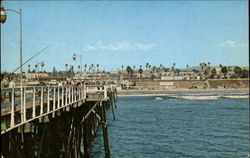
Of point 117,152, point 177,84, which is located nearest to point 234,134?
point 117,152

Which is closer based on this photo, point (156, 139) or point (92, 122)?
point (156, 139)

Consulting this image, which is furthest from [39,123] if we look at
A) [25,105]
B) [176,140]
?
[176,140]

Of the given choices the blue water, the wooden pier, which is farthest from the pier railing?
the blue water

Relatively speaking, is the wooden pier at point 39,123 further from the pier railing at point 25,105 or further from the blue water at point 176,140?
the blue water at point 176,140

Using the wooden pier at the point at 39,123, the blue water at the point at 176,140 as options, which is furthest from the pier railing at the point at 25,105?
the blue water at the point at 176,140

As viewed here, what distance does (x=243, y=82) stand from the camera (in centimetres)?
16188

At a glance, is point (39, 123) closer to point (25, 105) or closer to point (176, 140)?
point (25, 105)

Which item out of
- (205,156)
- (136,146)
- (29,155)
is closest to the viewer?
(29,155)

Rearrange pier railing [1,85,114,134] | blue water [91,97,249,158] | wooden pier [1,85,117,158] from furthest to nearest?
blue water [91,97,249,158], wooden pier [1,85,117,158], pier railing [1,85,114,134]

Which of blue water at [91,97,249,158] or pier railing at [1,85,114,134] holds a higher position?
pier railing at [1,85,114,134]

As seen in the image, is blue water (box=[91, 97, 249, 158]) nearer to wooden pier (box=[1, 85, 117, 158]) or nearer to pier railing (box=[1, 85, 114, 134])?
wooden pier (box=[1, 85, 117, 158])

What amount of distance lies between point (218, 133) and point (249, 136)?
2942 mm

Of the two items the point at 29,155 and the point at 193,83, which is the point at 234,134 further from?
the point at 193,83

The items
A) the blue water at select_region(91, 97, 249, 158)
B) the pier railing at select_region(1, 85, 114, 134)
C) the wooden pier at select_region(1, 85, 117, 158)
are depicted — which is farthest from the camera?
the blue water at select_region(91, 97, 249, 158)
